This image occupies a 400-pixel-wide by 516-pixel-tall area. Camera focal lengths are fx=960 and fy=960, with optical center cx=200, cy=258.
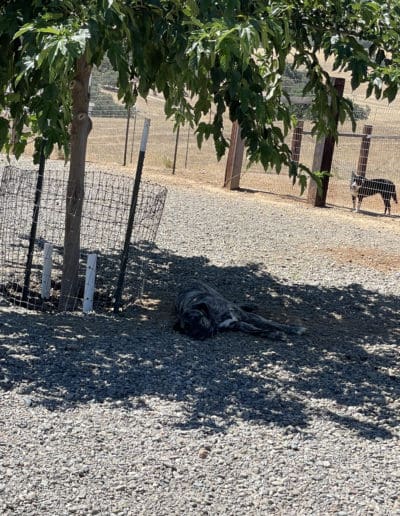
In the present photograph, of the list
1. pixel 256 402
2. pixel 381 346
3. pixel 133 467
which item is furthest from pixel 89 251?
pixel 133 467

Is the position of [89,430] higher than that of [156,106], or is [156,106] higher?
[156,106]

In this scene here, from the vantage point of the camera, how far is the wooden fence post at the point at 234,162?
51.5ft

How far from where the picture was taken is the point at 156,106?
34656 mm

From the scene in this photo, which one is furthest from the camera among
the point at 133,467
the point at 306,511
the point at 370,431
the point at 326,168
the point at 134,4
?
the point at 326,168

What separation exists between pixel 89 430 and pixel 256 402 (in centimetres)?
120

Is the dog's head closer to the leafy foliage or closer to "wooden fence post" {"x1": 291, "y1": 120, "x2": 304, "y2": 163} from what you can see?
the leafy foliage

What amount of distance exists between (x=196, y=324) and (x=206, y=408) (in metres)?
1.51

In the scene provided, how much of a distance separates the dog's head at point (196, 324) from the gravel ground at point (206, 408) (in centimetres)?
10

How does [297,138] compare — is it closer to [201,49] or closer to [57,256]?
[57,256]

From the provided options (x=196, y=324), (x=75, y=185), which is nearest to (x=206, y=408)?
(x=196, y=324)

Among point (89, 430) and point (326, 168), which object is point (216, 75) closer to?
point (89, 430)

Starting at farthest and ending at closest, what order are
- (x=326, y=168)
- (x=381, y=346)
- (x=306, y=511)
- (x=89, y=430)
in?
1. (x=326, y=168)
2. (x=381, y=346)
3. (x=89, y=430)
4. (x=306, y=511)

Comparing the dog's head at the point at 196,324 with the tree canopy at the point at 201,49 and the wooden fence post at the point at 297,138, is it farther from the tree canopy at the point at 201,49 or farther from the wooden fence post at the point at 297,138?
the wooden fence post at the point at 297,138

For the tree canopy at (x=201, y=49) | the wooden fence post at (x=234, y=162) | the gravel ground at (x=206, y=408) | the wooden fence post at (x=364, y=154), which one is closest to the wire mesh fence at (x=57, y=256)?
the gravel ground at (x=206, y=408)
